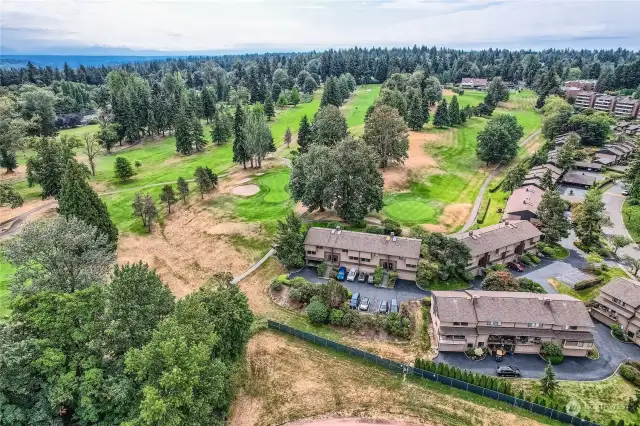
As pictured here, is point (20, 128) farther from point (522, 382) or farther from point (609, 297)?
point (609, 297)

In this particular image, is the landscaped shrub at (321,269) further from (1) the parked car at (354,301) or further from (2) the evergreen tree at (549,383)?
(2) the evergreen tree at (549,383)

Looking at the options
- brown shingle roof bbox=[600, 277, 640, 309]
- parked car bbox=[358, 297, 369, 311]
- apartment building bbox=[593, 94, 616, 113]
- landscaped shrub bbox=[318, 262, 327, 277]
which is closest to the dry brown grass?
parked car bbox=[358, 297, 369, 311]

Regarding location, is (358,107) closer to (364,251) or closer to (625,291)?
(364,251)

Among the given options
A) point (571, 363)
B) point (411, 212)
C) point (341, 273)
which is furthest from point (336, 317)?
point (411, 212)

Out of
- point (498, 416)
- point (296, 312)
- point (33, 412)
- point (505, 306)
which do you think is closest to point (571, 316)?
point (505, 306)

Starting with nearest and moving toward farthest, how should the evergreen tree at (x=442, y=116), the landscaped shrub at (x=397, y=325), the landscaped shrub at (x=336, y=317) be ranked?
1. the landscaped shrub at (x=397, y=325)
2. the landscaped shrub at (x=336, y=317)
3. the evergreen tree at (x=442, y=116)

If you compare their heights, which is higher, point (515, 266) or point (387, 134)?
point (387, 134)

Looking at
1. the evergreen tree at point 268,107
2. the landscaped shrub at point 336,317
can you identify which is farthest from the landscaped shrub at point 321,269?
the evergreen tree at point 268,107
